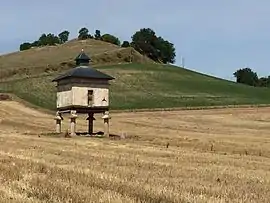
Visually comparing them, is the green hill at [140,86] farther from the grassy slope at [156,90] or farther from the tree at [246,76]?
the tree at [246,76]

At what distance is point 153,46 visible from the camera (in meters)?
176

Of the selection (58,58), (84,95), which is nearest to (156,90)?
(58,58)

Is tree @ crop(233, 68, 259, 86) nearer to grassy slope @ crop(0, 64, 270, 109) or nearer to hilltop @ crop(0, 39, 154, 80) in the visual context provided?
hilltop @ crop(0, 39, 154, 80)

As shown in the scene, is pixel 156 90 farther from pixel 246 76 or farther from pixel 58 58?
pixel 246 76

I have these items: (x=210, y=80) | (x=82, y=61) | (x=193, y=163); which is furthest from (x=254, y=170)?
(x=210, y=80)

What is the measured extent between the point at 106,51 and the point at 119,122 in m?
82.2

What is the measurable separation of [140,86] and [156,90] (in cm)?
338

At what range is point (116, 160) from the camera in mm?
21531

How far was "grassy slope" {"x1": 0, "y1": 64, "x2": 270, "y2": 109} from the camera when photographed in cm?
8944

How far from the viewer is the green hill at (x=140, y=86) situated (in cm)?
9044

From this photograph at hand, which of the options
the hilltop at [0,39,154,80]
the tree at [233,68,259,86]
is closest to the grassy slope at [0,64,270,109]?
the hilltop at [0,39,154,80]

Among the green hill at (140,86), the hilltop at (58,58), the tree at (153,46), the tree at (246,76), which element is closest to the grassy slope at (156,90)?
the green hill at (140,86)

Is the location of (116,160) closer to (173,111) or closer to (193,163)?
(193,163)

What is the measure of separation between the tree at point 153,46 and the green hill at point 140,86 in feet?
102
